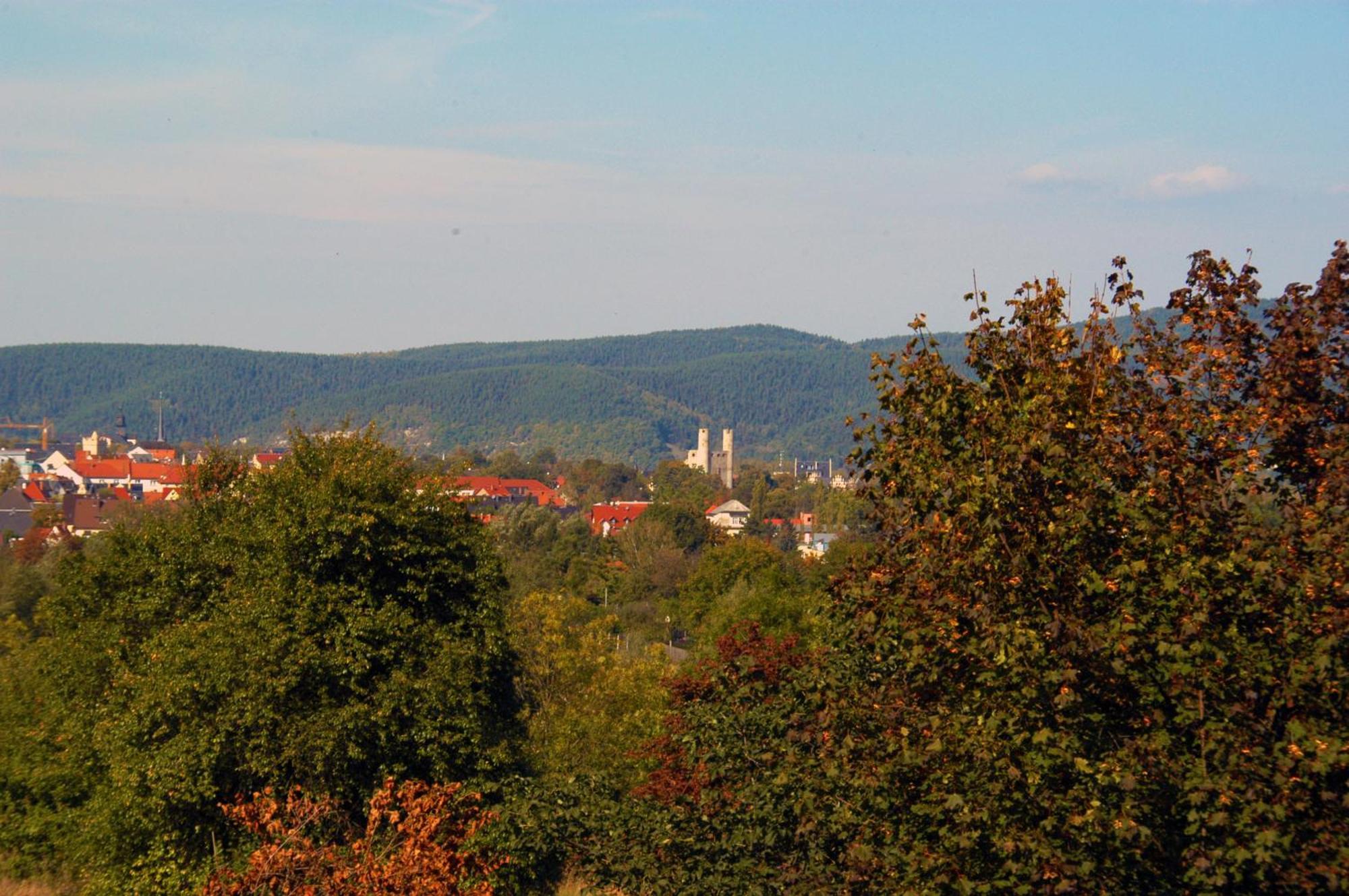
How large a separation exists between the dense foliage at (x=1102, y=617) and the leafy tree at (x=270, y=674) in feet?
25.8

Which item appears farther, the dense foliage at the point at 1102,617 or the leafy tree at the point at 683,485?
the leafy tree at the point at 683,485

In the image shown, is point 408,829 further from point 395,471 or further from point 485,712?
point 395,471

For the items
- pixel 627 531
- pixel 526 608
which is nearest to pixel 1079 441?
pixel 526 608

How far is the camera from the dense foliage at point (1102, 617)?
6352 mm

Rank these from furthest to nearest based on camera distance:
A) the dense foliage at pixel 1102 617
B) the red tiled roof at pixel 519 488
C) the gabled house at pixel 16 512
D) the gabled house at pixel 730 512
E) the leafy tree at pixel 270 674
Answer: the red tiled roof at pixel 519 488 → the gabled house at pixel 730 512 → the gabled house at pixel 16 512 → the leafy tree at pixel 270 674 → the dense foliage at pixel 1102 617

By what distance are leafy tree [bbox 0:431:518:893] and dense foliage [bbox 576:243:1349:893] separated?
7850 mm

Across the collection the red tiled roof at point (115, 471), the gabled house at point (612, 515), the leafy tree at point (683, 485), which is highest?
the red tiled roof at point (115, 471)

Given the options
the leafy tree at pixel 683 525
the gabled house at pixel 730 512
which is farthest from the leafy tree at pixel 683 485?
the leafy tree at pixel 683 525

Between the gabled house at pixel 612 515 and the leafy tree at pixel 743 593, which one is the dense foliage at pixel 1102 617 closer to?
the leafy tree at pixel 743 593

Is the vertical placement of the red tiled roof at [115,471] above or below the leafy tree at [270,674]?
below

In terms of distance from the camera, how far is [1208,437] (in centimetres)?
734

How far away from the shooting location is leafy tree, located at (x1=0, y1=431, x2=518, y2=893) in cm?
1488

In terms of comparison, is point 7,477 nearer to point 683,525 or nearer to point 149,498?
point 149,498

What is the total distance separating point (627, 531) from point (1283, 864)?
77.3 meters
